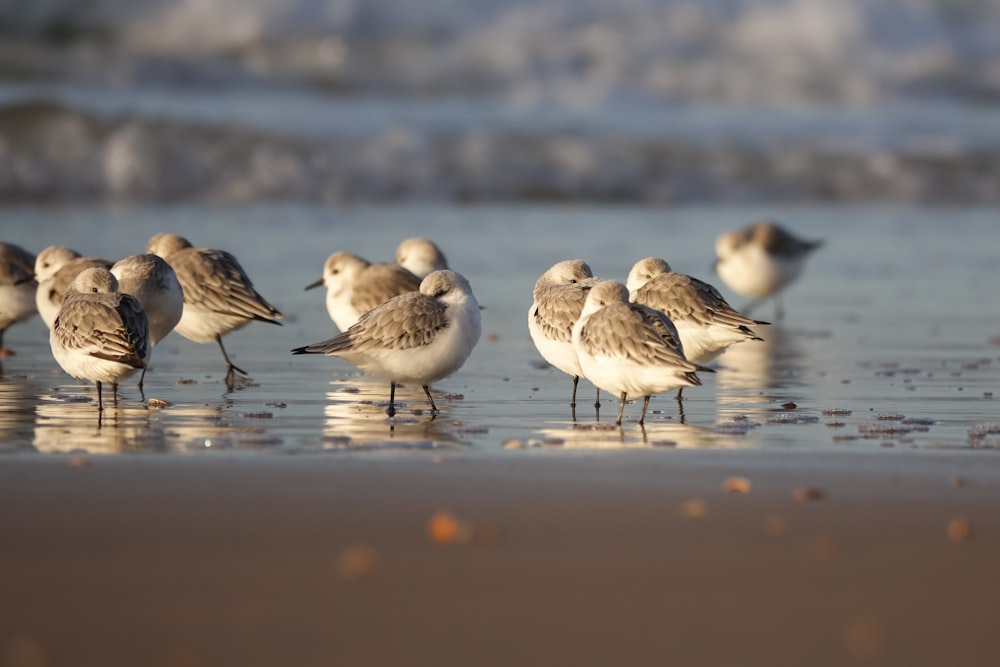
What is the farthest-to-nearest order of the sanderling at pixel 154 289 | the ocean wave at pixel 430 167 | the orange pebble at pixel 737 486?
the ocean wave at pixel 430 167 < the sanderling at pixel 154 289 < the orange pebble at pixel 737 486

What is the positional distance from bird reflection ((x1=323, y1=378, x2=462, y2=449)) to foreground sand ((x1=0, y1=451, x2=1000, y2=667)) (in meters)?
0.34

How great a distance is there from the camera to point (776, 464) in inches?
226

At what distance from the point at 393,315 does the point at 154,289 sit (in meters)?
1.51

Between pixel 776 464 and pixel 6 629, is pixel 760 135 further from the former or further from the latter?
pixel 6 629

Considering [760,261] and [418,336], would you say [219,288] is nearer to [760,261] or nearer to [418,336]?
[418,336]

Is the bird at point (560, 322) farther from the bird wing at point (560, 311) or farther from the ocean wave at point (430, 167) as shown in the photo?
the ocean wave at point (430, 167)

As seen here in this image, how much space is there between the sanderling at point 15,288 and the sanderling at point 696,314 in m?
3.75

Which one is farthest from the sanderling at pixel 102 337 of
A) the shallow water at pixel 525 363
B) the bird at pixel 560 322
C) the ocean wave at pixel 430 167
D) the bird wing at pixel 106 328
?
the ocean wave at pixel 430 167

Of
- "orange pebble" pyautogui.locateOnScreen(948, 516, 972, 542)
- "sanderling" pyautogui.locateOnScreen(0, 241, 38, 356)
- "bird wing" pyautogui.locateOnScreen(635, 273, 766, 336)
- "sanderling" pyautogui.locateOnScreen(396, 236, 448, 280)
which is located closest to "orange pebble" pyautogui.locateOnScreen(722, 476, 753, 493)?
"orange pebble" pyautogui.locateOnScreen(948, 516, 972, 542)

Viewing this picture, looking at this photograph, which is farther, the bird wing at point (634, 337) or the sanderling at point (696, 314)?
the sanderling at point (696, 314)

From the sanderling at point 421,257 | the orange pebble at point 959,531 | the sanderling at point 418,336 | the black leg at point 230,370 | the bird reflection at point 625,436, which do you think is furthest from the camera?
the sanderling at point 421,257

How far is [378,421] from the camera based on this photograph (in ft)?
22.5

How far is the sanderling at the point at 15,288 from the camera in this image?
29.6 ft

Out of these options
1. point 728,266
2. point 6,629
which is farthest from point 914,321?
point 6,629
